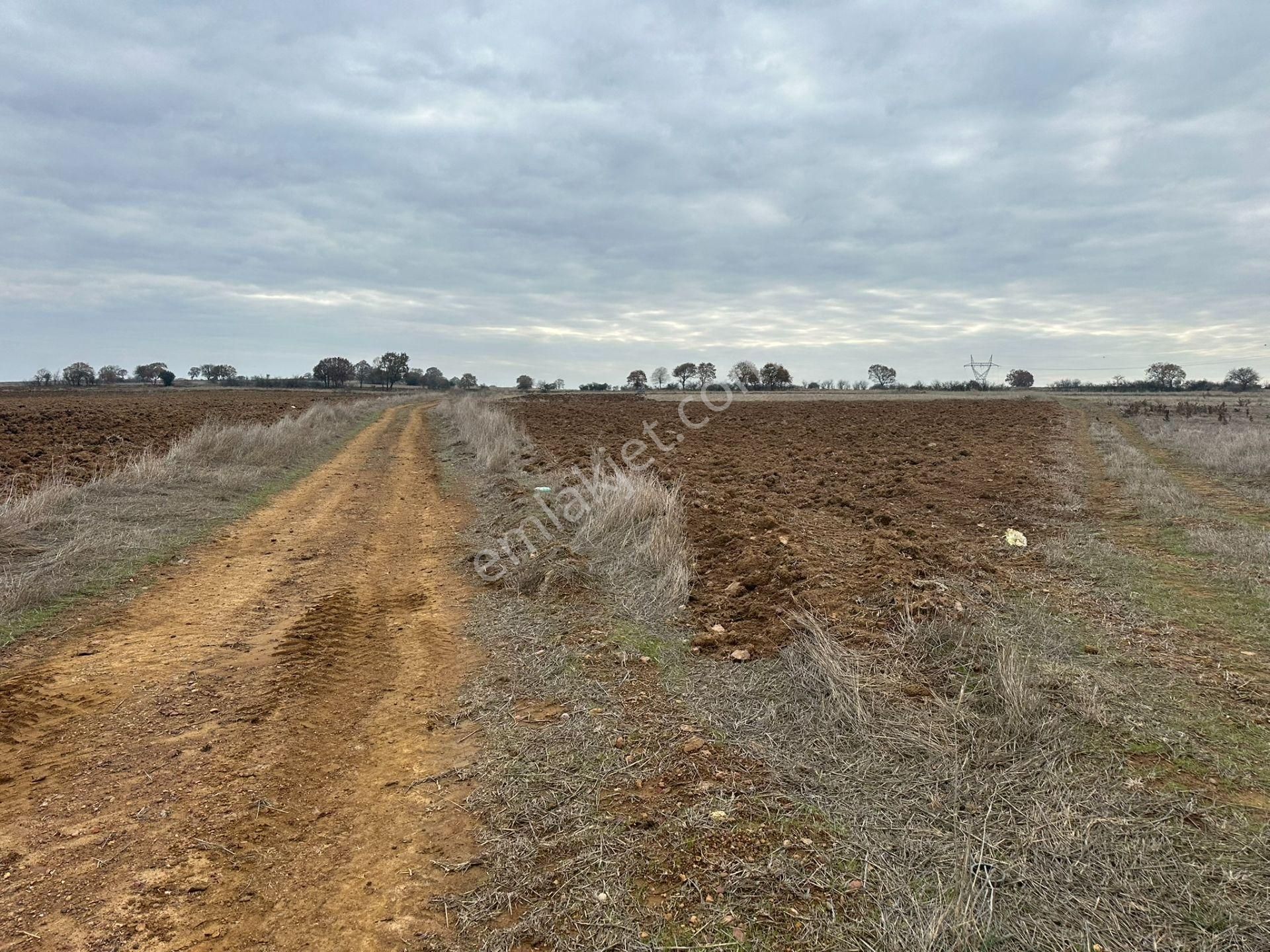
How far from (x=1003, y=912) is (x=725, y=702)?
2.06 metres

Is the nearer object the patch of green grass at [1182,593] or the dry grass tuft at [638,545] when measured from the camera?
the patch of green grass at [1182,593]

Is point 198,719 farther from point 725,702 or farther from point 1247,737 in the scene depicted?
point 1247,737

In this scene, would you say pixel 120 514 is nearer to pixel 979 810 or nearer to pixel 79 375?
pixel 979 810

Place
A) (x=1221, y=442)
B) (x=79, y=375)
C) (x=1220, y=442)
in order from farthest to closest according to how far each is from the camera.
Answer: (x=79, y=375) → (x=1220, y=442) → (x=1221, y=442)

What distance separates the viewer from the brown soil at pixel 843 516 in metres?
5.75

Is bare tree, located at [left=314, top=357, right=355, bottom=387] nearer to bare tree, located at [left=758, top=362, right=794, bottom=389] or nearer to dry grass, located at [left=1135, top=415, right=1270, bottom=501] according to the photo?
bare tree, located at [left=758, top=362, right=794, bottom=389]

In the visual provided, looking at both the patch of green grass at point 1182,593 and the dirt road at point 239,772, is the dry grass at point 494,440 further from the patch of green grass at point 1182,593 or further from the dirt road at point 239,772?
the patch of green grass at point 1182,593

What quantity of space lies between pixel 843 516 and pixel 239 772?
8.29 meters

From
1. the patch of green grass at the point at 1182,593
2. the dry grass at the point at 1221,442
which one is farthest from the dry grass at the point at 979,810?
the dry grass at the point at 1221,442

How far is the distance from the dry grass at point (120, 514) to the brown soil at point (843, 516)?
6622 mm

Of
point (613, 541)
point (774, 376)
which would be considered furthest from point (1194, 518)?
point (774, 376)

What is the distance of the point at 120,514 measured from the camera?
966 cm

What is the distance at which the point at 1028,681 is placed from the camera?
4.03m

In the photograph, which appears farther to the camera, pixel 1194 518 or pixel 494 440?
pixel 494 440
